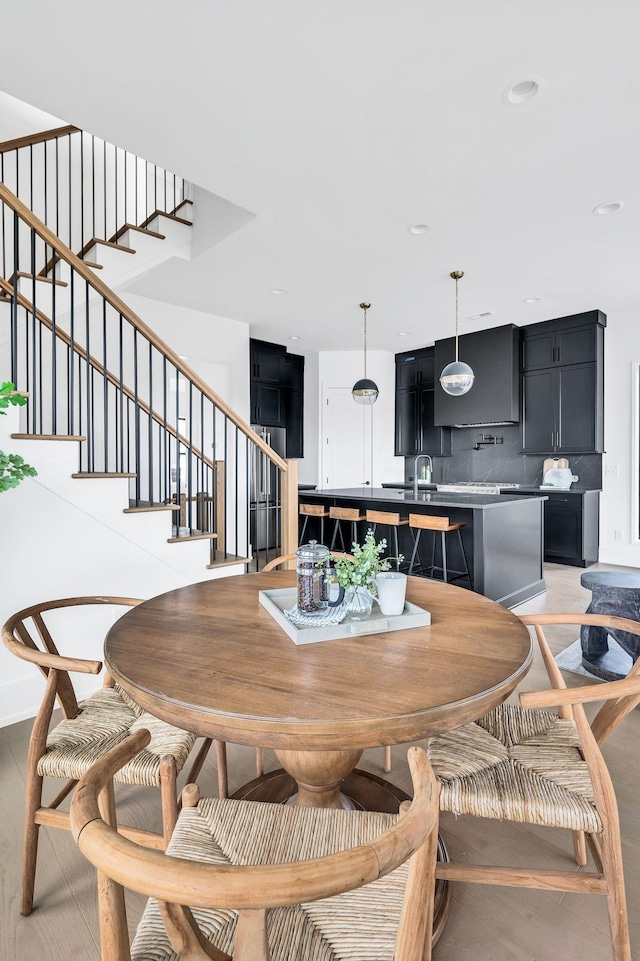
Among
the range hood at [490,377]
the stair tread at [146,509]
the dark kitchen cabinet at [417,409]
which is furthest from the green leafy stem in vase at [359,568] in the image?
the dark kitchen cabinet at [417,409]

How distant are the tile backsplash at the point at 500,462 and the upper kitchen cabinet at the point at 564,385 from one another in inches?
10.6

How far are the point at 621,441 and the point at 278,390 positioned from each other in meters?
4.42

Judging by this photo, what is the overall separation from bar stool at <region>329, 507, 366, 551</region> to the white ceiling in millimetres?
2311

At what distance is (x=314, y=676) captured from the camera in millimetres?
1096

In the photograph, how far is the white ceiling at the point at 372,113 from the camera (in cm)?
192

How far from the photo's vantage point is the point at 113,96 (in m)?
2.33

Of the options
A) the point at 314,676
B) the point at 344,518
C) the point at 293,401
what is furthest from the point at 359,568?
the point at 293,401

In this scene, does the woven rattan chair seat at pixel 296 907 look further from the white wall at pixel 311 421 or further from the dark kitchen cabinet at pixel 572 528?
the white wall at pixel 311 421

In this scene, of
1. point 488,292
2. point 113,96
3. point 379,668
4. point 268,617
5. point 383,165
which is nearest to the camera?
point 379,668

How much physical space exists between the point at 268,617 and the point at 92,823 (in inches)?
35.3

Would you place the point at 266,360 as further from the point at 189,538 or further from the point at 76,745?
the point at 76,745

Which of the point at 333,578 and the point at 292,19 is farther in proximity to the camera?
the point at 292,19

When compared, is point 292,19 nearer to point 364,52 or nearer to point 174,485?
point 364,52

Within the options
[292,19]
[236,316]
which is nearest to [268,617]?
[292,19]
